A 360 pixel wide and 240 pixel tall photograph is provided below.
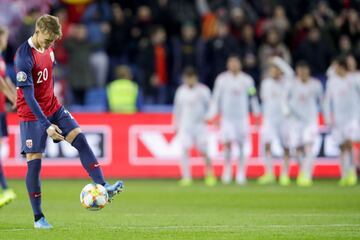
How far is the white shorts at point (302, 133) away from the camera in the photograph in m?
24.6

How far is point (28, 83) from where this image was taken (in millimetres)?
12477

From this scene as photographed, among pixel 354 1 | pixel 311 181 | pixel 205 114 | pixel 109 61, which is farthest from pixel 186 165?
pixel 354 1

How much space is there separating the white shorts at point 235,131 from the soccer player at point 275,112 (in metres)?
0.48

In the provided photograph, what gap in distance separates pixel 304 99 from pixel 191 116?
270 cm

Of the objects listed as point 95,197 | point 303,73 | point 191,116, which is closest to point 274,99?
point 303,73

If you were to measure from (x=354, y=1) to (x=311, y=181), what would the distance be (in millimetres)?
7091

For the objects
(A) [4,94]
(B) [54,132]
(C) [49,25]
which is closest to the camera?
(B) [54,132]

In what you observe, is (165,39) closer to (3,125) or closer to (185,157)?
(185,157)

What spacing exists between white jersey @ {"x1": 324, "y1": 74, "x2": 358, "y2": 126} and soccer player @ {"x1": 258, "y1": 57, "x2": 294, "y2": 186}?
985mm

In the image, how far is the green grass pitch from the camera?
12.4 m

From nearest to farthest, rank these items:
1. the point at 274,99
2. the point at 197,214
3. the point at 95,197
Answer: the point at 95,197 → the point at 197,214 → the point at 274,99

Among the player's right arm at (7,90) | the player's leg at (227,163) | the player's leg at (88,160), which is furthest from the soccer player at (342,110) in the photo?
the player's leg at (88,160)

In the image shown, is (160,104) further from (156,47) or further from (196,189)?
(196,189)

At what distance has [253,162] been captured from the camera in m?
25.8
